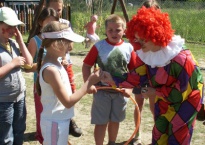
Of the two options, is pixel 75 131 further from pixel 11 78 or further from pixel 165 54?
pixel 165 54

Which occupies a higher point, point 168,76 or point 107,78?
point 168,76

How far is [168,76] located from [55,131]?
98 centimetres

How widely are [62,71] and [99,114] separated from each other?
113 cm

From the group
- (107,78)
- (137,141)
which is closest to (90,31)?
(137,141)

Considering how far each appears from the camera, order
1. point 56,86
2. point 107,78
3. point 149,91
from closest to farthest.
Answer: point 56,86
point 149,91
point 107,78

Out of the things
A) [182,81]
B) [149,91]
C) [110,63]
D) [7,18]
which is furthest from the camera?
[110,63]

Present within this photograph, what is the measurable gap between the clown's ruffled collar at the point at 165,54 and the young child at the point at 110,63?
2.75 ft

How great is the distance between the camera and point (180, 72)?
105 inches

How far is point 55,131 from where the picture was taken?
2721 mm

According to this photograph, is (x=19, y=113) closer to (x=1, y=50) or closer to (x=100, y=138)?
(x=1, y=50)

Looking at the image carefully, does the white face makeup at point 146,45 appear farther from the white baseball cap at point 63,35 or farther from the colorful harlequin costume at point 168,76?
the white baseball cap at point 63,35

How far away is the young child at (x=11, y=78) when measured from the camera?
3.21 meters

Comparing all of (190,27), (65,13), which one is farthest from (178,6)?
(65,13)

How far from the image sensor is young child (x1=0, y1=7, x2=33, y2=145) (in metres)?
3.21
